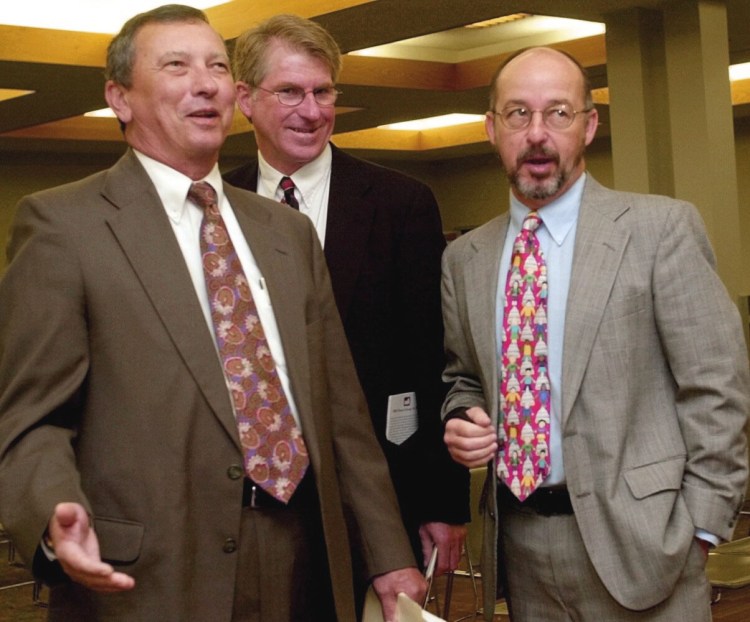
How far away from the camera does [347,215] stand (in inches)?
112

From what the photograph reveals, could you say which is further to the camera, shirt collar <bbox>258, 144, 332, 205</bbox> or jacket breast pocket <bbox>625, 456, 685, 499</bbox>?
shirt collar <bbox>258, 144, 332, 205</bbox>

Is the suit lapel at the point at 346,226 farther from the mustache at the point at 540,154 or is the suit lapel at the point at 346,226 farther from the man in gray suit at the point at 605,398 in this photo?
the mustache at the point at 540,154

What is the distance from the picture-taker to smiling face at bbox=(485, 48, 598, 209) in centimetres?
249

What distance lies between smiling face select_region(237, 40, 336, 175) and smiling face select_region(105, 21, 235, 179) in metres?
0.50

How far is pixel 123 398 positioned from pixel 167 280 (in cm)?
22

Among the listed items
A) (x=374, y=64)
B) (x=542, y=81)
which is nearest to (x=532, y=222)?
(x=542, y=81)

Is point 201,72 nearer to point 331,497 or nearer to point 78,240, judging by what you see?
point 78,240

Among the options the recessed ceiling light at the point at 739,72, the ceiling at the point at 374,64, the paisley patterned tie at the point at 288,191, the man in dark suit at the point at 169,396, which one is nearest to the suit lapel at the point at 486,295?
the man in dark suit at the point at 169,396

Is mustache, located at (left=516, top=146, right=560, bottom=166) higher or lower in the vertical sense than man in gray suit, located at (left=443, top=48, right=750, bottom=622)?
higher

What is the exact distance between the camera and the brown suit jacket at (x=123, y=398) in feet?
6.39

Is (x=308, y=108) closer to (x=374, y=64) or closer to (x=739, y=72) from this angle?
(x=374, y=64)

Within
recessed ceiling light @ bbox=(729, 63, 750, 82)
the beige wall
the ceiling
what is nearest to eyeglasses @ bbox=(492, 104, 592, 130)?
the ceiling

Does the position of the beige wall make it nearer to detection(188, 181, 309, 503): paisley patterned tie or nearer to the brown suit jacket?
detection(188, 181, 309, 503): paisley patterned tie

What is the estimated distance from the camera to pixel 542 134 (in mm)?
2480
